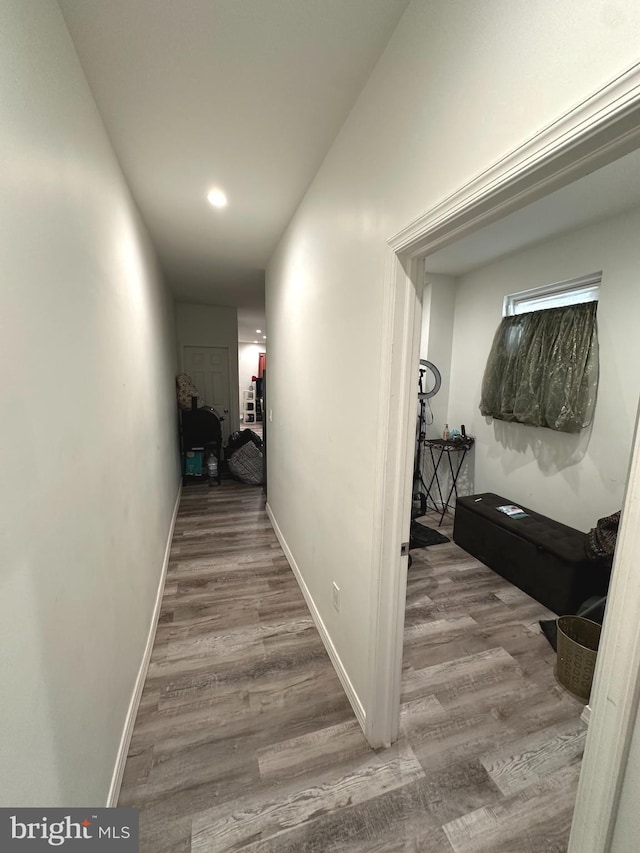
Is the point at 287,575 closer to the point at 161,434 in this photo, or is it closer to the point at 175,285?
the point at 161,434

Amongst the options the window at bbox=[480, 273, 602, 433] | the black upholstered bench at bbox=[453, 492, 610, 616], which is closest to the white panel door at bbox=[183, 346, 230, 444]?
the window at bbox=[480, 273, 602, 433]

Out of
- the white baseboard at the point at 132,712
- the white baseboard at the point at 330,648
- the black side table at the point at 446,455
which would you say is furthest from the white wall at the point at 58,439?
the black side table at the point at 446,455

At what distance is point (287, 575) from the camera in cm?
264

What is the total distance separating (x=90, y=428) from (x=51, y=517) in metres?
0.40

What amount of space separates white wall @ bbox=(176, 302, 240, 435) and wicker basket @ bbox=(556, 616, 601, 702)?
5206 millimetres

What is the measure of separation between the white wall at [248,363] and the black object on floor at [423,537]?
7.59 m

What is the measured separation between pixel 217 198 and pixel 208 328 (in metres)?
3.52

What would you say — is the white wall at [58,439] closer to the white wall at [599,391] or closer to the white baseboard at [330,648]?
the white baseboard at [330,648]

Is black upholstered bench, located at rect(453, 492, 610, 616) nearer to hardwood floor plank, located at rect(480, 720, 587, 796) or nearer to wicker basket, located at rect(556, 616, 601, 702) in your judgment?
wicker basket, located at rect(556, 616, 601, 702)

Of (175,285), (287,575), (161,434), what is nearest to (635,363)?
(287,575)

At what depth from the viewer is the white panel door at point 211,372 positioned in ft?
17.9

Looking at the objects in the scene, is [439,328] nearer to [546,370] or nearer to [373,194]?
[546,370]

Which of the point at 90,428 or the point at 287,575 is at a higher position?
the point at 90,428

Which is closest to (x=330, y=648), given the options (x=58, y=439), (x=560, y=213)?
(x=58, y=439)
